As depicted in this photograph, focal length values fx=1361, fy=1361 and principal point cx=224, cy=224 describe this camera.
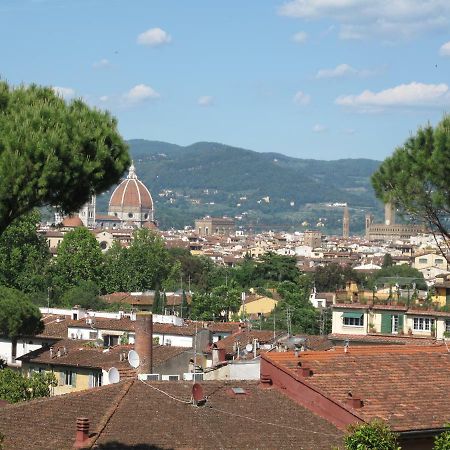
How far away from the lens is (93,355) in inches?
1396

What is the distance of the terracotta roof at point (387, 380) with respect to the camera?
1777 cm

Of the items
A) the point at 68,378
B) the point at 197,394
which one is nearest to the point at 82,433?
the point at 197,394

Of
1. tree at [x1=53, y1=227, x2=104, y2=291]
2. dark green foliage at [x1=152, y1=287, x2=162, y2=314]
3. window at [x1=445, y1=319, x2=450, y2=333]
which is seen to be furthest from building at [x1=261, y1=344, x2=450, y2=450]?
tree at [x1=53, y1=227, x2=104, y2=291]

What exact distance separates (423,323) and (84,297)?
4178 centimetres

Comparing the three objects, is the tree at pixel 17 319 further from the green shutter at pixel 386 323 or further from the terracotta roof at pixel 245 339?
the green shutter at pixel 386 323

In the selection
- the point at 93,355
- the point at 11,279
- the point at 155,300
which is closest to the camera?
the point at 93,355

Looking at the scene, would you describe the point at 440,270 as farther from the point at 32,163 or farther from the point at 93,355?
the point at 32,163

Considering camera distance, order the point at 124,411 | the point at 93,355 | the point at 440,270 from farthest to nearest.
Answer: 1. the point at 440,270
2. the point at 93,355
3. the point at 124,411

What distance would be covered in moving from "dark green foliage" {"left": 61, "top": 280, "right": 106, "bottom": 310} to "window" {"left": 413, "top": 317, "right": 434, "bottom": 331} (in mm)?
36727

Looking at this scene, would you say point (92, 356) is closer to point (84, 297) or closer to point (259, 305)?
point (84, 297)

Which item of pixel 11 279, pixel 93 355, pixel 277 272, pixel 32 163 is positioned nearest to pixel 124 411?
pixel 32 163

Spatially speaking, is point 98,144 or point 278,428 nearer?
point 98,144

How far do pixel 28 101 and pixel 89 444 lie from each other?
494 cm

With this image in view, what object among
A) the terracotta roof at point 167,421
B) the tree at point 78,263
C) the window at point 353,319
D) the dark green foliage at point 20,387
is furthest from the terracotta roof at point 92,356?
the tree at point 78,263
